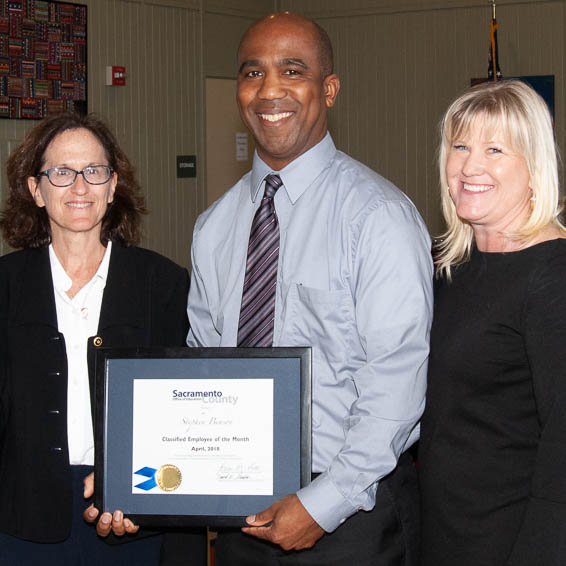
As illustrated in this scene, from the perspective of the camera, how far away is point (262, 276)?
79.6 inches

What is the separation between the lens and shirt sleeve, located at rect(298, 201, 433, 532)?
1.77 meters

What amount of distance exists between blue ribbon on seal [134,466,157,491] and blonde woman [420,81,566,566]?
0.64 metres

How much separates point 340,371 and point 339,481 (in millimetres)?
256

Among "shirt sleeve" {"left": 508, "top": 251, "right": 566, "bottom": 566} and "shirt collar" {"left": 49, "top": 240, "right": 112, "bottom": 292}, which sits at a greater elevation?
"shirt collar" {"left": 49, "top": 240, "right": 112, "bottom": 292}

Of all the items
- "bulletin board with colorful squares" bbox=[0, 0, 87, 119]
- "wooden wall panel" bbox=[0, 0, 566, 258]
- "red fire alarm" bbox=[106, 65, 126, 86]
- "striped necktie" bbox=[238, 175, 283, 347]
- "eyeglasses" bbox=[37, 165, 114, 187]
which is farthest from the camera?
"wooden wall panel" bbox=[0, 0, 566, 258]

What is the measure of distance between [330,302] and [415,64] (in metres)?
6.92

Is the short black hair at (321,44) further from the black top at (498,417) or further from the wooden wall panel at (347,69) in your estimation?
the wooden wall panel at (347,69)

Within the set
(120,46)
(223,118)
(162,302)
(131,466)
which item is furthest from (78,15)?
(131,466)

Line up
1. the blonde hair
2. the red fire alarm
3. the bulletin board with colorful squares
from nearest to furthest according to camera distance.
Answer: the blonde hair
the bulletin board with colorful squares
the red fire alarm

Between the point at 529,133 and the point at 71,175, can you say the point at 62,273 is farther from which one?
the point at 529,133

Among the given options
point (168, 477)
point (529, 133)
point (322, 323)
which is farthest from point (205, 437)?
point (529, 133)

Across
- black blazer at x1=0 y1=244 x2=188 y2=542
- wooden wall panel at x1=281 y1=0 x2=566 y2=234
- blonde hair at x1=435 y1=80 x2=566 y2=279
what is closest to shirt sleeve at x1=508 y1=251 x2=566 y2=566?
blonde hair at x1=435 y1=80 x2=566 y2=279

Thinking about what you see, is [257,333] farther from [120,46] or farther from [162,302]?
[120,46]
